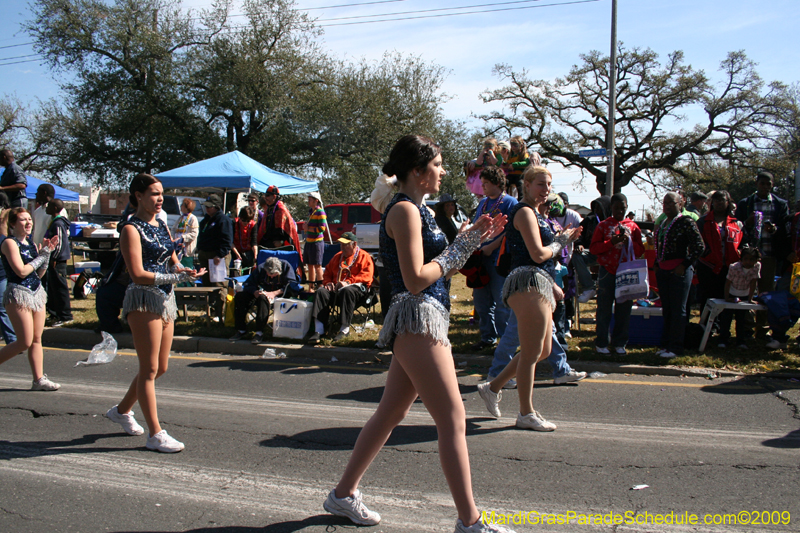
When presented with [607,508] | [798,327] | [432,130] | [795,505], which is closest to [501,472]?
[607,508]

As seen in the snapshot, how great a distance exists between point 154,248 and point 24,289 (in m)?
2.23

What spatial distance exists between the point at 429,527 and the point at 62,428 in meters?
3.35

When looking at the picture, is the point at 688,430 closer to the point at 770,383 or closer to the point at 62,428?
the point at 770,383

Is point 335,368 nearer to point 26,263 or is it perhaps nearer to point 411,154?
point 26,263

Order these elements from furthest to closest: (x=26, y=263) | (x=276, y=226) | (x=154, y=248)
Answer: (x=276, y=226) → (x=26, y=263) → (x=154, y=248)

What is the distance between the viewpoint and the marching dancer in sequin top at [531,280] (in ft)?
14.1

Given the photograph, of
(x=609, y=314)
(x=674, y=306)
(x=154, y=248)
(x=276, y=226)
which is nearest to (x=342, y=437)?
(x=154, y=248)

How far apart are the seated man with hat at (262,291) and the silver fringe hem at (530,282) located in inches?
188

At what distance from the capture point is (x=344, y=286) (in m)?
8.34

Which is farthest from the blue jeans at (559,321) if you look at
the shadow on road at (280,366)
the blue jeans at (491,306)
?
the shadow on road at (280,366)

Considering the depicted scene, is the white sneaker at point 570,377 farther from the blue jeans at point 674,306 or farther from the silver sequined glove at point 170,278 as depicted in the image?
the silver sequined glove at point 170,278

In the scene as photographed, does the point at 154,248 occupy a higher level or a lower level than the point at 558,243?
lower

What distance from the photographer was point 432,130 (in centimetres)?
2992

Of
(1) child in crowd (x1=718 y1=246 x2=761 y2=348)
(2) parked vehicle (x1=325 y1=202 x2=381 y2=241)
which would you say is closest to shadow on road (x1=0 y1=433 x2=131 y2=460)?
(1) child in crowd (x1=718 y1=246 x2=761 y2=348)
